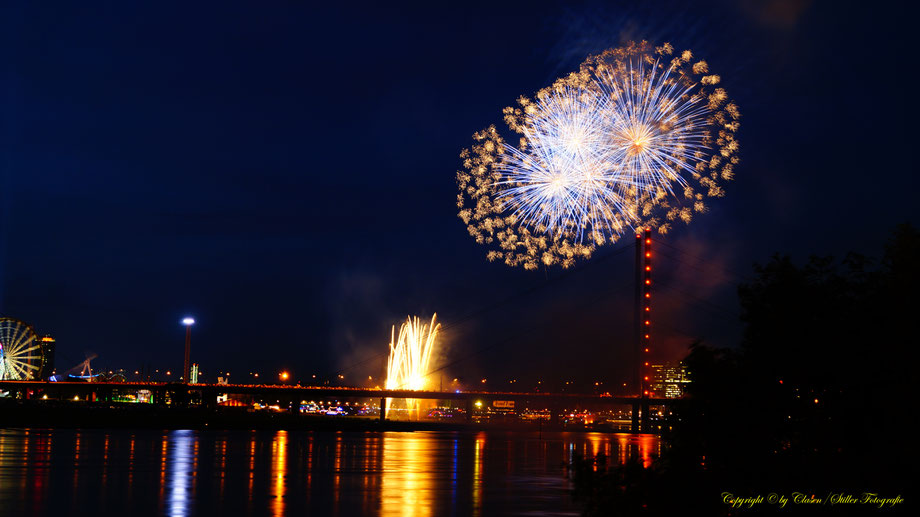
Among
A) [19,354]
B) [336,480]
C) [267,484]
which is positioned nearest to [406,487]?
[336,480]

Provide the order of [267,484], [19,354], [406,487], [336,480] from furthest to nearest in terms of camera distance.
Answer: [19,354] → [336,480] → [406,487] → [267,484]

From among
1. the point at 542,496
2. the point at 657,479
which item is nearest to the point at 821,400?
the point at 657,479

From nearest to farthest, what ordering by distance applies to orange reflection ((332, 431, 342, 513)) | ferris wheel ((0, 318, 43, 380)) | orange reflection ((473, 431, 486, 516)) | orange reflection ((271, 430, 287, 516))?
orange reflection ((271, 430, 287, 516))
orange reflection ((473, 431, 486, 516))
orange reflection ((332, 431, 342, 513))
ferris wheel ((0, 318, 43, 380))

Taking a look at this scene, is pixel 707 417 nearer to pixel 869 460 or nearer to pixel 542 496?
pixel 869 460

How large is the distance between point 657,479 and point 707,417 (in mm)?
1400

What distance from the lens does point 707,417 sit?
15.4 m

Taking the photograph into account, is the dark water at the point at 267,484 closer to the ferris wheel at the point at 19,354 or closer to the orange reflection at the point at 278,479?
the orange reflection at the point at 278,479

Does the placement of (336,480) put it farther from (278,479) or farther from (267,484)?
(267,484)

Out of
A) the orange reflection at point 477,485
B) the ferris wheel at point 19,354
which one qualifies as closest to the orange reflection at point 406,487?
the orange reflection at point 477,485

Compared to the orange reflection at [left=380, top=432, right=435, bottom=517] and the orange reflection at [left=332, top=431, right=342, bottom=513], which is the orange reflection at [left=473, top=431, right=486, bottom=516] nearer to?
the orange reflection at [left=380, top=432, right=435, bottom=517]

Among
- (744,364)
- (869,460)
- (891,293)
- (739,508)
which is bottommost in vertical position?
(739,508)

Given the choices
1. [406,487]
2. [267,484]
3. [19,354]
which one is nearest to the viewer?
[267,484]

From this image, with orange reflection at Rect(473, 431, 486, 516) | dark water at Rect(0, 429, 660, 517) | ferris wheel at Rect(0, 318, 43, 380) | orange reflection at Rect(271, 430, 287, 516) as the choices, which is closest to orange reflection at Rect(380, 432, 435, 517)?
dark water at Rect(0, 429, 660, 517)

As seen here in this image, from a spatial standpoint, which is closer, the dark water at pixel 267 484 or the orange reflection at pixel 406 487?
the dark water at pixel 267 484
